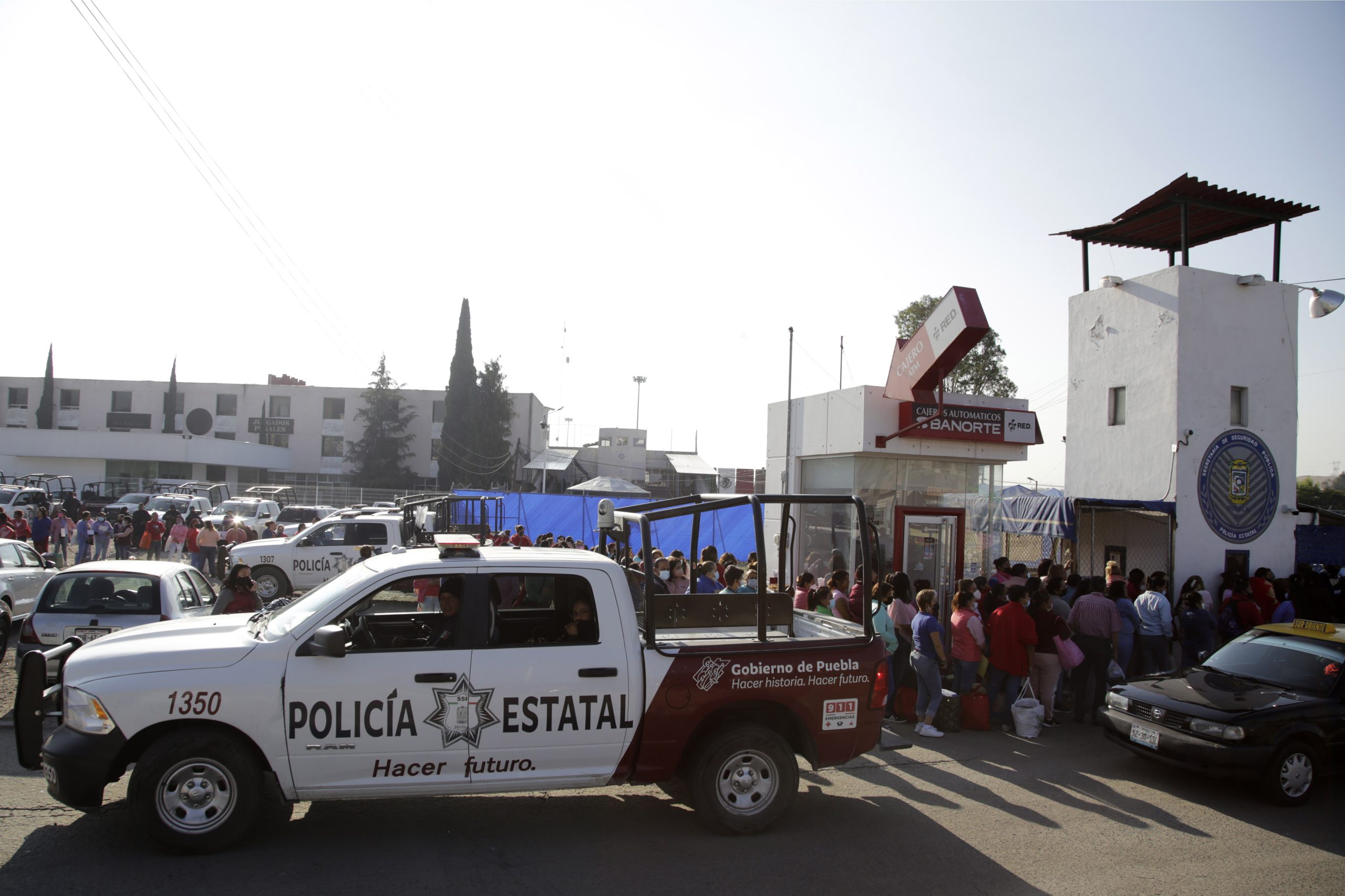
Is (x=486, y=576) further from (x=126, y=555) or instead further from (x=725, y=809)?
(x=126, y=555)

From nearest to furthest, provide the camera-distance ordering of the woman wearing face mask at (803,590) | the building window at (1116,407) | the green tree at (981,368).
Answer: the woman wearing face mask at (803,590)
the building window at (1116,407)
the green tree at (981,368)

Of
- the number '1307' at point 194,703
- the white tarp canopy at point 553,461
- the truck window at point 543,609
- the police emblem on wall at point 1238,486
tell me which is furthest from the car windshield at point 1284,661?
the white tarp canopy at point 553,461

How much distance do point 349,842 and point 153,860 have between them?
1074mm

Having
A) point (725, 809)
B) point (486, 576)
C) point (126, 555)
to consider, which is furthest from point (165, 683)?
point (126, 555)

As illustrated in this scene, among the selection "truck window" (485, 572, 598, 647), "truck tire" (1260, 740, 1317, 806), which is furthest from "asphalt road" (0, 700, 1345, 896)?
"truck window" (485, 572, 598, 647)

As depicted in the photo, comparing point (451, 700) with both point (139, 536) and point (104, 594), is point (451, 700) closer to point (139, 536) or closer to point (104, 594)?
point (104, 594)

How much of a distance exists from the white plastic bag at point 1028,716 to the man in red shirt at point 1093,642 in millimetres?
945

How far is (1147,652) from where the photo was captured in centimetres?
1070

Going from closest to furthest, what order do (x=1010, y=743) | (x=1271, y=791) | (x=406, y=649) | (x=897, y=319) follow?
(x=406, y=649)
(x=1271, y=791)
(x=1010, y=743)
(x=897, y=319)

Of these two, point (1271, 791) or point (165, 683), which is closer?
point (165, 683)

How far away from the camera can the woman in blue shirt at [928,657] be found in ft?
29.2

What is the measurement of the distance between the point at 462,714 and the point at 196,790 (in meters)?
1.57

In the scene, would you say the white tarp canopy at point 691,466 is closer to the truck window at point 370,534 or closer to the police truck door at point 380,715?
the truck window at point 370,534

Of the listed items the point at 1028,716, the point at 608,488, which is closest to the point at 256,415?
the point at 608,488
